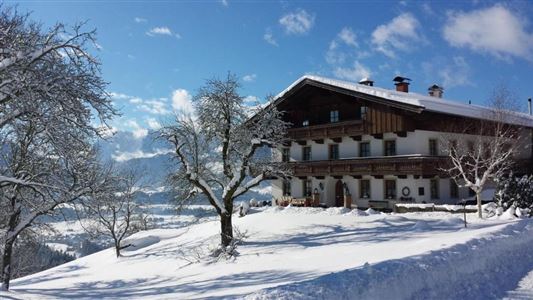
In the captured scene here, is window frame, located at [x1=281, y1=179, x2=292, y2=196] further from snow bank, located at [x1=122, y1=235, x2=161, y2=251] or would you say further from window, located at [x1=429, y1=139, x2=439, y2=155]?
window, located at [x1=429, y1=139, x2=439, y2=155]

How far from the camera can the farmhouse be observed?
26859 mm

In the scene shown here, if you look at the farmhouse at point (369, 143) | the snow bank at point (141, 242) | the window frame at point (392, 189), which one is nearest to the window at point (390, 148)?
the farmhouse at point (369, 143)

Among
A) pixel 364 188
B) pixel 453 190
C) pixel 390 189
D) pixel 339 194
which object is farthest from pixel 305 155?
pixel 453 190

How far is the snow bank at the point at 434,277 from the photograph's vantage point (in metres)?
7.60

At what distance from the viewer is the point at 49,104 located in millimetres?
9195

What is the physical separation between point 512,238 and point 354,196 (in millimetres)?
16667

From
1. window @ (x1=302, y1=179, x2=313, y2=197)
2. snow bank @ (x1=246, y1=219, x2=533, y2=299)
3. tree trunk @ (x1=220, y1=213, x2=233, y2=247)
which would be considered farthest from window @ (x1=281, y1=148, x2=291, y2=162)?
snow bank @ (x1=246, y1=219, x2=533, y2=299)

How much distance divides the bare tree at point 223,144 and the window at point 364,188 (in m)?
9.98

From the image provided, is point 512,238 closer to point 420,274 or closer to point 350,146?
point 420,274

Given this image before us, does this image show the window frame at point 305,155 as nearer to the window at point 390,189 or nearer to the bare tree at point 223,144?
the window at point 390,189

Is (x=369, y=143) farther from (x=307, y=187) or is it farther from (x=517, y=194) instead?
(x=517, y=194)

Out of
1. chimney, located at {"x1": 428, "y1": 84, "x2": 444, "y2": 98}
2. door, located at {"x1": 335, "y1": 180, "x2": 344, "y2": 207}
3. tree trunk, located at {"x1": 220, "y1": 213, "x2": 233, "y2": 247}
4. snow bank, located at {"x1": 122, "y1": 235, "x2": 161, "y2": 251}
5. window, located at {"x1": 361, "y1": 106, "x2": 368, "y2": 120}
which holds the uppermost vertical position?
chimney, located at {"x1": 428, "y1": 84, "x2": 444, "y2": 98}

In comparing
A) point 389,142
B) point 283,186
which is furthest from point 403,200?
point 283,186

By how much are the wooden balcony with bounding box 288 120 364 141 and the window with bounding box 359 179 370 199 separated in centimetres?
343
